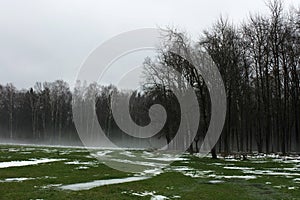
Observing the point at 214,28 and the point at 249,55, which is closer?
the point at 214,28

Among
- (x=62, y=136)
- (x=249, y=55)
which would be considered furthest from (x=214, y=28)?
(x=62, y=136)

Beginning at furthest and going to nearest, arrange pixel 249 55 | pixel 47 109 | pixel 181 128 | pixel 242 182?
pixel 47 109 → pixel 181 128 → pixel 249 55 → pixel 242 182

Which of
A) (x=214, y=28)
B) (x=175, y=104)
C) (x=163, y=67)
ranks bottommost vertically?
(x=175, y=104)

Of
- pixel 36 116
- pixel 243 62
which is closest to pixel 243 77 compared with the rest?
pixel 243 62

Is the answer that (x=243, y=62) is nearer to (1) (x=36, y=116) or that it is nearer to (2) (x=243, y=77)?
(2) (x=243, y=77)

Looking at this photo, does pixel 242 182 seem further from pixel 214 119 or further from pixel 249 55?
pixel 249 55

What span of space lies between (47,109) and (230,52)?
253 ft

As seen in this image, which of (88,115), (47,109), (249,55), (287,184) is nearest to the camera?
(287,184)

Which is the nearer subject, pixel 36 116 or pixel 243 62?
pixel 243 62

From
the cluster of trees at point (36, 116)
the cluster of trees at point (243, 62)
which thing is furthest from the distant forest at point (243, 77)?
the cluster of trees at point (36, 116)

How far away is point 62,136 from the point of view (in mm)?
109750

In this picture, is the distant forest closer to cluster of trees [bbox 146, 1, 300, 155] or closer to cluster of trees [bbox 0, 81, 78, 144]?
cluster of trees [bbox 146, 1, 300, 155]

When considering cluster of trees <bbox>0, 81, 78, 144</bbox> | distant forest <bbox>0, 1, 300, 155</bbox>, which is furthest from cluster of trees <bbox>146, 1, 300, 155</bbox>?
cluster of trees <bbox>0, 81, 78, 144</bbox>

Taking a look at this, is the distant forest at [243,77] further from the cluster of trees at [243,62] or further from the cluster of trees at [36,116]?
the cluster of trees at [36,116]
